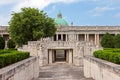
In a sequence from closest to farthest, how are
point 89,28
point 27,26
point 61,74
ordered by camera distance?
1. point 61,74
2. point 27,26
3. point 89,28

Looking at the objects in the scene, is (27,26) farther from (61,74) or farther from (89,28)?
(89,28)

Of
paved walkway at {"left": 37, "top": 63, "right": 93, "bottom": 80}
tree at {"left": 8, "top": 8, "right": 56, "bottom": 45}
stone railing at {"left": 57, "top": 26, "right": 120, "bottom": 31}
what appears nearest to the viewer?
paved walkway at {"left": 37, "top": 63, "right": 93, "bottom": 80}

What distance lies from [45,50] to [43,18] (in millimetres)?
14981

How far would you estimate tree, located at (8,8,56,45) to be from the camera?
57.3 metres

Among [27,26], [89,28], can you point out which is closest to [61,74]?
[27,26]

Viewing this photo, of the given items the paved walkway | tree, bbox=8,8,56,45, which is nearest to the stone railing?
tree, bbox=8,8,56,45

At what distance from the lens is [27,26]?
189 feet

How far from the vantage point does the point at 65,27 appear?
368 ft

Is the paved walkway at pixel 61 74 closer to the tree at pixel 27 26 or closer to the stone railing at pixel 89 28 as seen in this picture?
the tree at pixel 27 26

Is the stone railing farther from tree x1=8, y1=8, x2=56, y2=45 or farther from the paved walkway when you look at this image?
the paved walkway

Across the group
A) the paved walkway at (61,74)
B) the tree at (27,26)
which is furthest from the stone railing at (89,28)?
the paved walkway at (61,74)

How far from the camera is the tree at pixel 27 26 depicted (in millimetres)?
57344

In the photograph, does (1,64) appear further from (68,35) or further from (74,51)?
(68,35)

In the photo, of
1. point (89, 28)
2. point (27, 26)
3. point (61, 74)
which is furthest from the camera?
point (89, 28)
